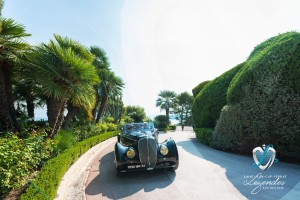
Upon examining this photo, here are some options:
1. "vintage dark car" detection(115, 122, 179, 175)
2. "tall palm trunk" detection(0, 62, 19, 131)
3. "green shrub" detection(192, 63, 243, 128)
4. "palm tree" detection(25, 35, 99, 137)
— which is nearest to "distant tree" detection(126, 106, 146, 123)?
"green shrub" detection(192, 63, 243, 128)

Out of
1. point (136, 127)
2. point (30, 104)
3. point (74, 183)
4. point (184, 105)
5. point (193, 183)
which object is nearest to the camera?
point (193, 183)

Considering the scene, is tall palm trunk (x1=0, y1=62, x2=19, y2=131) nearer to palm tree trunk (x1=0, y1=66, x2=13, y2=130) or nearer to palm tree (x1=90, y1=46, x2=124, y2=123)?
palm tree trunk (x1=0, y1=66, x2=13, y2=130)

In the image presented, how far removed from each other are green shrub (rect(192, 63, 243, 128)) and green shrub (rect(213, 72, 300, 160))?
411 centimetres

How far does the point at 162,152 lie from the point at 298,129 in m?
4.92

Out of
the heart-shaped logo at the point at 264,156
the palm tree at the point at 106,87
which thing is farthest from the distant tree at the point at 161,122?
the heart-shaped logo at the point at 264,156

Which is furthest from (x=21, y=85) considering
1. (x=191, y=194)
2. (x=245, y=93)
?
(x=245, y=93)

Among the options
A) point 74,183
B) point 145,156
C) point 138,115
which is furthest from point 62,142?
point 138,115

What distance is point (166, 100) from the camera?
149 ft

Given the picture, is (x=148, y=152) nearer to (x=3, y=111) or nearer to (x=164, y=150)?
(x=164, y=150)

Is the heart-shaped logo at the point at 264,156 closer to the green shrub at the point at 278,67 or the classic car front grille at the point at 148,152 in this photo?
the green shrub at the point at 278,67

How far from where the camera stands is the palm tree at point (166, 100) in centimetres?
4488

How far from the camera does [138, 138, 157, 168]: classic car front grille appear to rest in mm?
5965

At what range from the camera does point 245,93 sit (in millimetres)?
8922

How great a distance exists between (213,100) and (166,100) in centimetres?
3105
